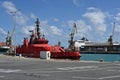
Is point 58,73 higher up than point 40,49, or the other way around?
point 40,49

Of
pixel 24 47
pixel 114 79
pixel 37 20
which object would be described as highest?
pixel 37 20

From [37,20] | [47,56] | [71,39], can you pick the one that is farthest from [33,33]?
[71,39]

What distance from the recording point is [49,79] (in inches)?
884

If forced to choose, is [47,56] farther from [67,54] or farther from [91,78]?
[91,78]

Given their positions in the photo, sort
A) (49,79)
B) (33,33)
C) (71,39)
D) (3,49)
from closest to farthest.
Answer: (49,79)
(33,33)
(71,39)
(3,49)

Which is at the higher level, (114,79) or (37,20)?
(37,20)

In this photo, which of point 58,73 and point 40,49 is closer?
point 58,73

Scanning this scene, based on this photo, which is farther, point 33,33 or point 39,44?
point 33,33

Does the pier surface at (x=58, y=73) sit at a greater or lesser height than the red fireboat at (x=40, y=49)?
lesser

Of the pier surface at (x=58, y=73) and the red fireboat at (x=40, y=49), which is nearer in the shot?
the pier surface at (x=58, y=73)

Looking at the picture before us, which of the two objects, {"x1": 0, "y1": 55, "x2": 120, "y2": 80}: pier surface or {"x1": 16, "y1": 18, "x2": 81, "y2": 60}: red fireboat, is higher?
{"x1": 16, "y1": 18, "x2": 81, "y2": 60}: red fireboat

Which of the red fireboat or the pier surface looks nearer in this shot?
the pier surface

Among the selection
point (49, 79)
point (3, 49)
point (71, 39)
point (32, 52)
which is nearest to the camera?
point (49, 79)

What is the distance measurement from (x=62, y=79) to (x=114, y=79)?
3.38 meters
